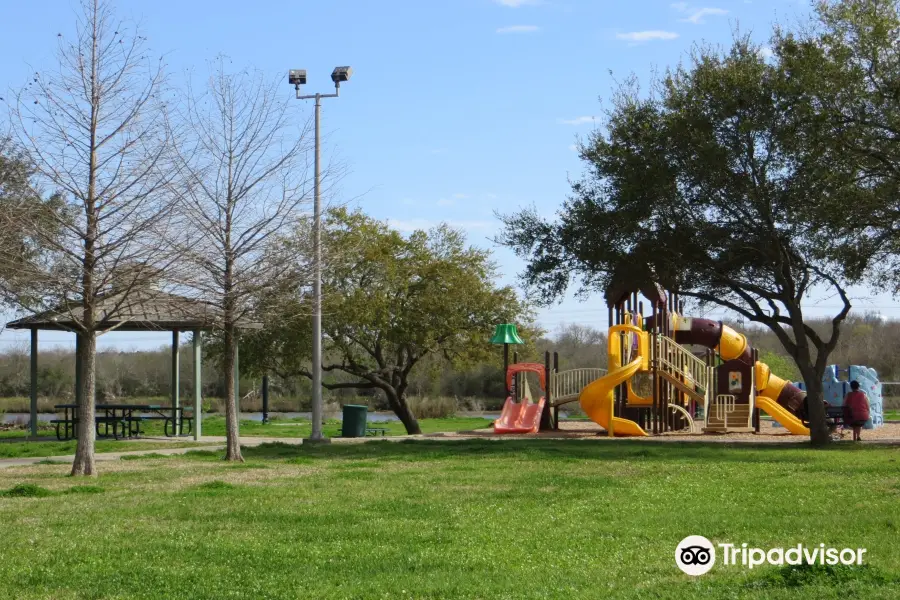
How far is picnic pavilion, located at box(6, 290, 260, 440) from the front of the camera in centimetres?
1515

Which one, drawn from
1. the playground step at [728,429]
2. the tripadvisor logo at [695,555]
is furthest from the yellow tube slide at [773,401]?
the tripadvisor logo at [695,555]

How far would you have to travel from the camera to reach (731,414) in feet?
91.0

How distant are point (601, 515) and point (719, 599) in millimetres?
3740

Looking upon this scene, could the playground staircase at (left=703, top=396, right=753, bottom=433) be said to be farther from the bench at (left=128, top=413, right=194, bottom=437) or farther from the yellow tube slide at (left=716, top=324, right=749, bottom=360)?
the bench at (left=128, top=413, right=194, bottom=437)

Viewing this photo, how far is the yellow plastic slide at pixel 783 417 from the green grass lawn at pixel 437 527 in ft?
38.7

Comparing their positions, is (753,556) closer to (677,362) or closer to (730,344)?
(677,362)

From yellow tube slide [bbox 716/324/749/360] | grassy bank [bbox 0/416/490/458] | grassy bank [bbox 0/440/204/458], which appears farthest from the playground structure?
grassy bank [bbox 0/440/204/458]

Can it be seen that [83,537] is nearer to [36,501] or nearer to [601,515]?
[36,501]

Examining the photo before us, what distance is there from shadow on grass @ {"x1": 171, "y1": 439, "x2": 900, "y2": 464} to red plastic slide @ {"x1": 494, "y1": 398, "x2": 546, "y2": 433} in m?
5.62

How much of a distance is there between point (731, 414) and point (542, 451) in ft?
34.2

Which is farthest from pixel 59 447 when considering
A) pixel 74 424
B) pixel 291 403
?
pixel 291 403

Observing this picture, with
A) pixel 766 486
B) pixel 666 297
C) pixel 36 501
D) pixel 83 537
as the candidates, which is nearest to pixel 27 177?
pixel 36 501

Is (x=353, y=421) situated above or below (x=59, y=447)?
above

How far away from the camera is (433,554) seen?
7773 millimetres
